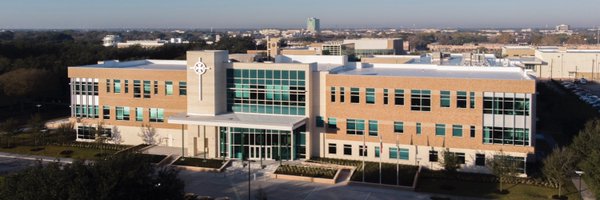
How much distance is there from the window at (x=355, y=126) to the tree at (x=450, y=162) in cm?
668

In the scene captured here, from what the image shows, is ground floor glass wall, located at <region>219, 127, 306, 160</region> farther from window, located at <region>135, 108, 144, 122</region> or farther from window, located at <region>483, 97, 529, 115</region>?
window, located at <region>483, 97, 529, 115</region>

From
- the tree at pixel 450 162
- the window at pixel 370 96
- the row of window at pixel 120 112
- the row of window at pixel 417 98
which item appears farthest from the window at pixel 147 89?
the tree at pixel 450 162

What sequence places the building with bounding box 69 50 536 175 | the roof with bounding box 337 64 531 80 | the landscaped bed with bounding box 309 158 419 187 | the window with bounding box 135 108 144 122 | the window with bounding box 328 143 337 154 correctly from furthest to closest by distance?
1. the window with bounding box 135 108 144 122
2. the roof with bounding box 337 64 531 80
3. the window with bounding box 328 143 337 154
4. the building with bounding box 69 50 536 175
5. the landscaped bed with bounding box 309 158 419 187

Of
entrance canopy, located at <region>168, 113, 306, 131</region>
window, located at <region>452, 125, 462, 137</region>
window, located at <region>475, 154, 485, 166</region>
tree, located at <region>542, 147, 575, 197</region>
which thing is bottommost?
window, located at <region>475, 154, 485, 166</region>

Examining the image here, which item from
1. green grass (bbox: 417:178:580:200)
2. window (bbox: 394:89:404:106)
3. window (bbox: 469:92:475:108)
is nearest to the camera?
green grass (bbox: 417:178:580:200)

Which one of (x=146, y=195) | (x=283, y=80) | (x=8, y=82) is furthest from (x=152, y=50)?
(x=146, y=195)

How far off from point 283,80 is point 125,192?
22842mm

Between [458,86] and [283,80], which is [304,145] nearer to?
[283,80]

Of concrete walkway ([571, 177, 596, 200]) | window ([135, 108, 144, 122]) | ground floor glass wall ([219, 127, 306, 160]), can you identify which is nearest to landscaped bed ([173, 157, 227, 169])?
ground floor glass wall ([219, 127, 306, 160])

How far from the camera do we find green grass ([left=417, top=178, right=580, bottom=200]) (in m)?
36.0

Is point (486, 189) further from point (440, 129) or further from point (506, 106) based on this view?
point (506, 106)

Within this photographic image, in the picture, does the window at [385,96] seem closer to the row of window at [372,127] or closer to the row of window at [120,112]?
the row of window at [372,127]

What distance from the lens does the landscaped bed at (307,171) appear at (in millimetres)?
40750

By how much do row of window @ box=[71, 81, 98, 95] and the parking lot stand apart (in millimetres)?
55032
